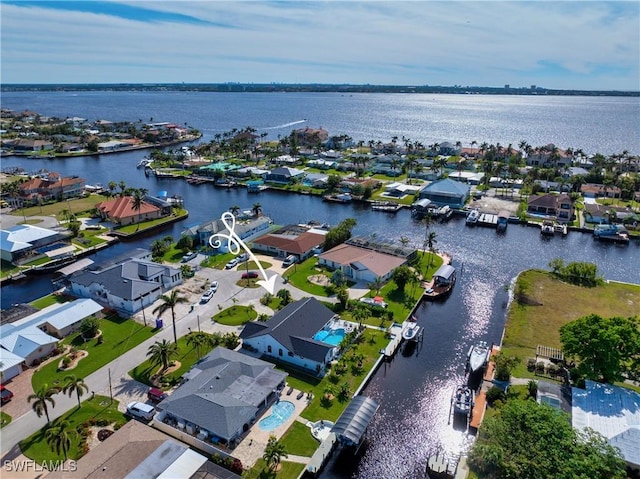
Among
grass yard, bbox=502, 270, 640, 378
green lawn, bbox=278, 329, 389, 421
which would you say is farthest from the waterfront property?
grass yard, bbox=502, 270, 640, 378

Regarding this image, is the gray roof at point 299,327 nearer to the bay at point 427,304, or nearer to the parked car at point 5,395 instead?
the bay at point 427,304

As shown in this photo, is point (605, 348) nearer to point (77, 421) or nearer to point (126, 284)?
point (77, 421)

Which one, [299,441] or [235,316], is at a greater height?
[235,316]

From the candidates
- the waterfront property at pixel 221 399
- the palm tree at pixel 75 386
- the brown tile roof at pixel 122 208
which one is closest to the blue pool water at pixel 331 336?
the waterfront property at pixel 221 399

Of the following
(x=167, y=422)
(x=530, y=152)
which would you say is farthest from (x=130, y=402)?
(x=530, y=152)

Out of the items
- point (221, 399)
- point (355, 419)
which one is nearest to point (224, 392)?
point (221, 399)

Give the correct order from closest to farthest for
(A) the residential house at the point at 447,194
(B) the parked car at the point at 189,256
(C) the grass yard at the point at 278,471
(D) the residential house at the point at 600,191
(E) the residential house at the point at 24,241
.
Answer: (C) the grass yard at the point at 278,471, (B) the parked car at the point at 189,256, (E) the residential house at the point at 24,241, (A) the residential house at the point at 447,194, (D) the residential house at the point at 600,191
